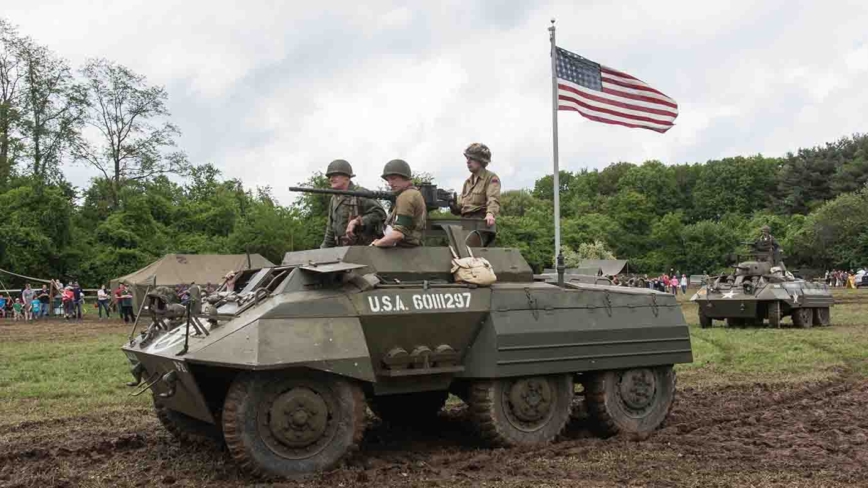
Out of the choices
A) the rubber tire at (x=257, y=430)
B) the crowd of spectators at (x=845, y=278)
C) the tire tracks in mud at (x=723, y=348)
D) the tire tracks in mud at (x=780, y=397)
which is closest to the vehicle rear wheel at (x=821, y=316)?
the tire tracks in mud at (x=723, y=348)

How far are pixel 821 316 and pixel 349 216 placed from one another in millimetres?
18575

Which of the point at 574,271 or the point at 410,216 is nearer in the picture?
the point at 410,216

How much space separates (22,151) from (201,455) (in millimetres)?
39443

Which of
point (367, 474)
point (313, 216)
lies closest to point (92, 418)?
point (367, 474)

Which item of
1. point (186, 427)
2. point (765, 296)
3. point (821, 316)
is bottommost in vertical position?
point (186, 427)

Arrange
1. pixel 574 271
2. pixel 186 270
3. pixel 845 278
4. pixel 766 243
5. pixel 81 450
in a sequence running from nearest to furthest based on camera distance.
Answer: pixel 81 450 → pixel 766 243 → pixel 186 270 → pixel 574 271 → pixel 845 278

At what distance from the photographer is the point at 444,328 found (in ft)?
26.7

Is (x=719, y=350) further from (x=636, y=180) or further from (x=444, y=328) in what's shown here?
(x=636, y=180)

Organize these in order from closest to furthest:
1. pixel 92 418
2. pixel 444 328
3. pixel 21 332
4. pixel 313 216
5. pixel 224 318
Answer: pixel 224 318
pixel 444 328
pixel 92 418
pixel 21 332
pixel 313 216

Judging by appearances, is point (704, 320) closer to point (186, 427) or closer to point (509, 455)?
point (509, 455)

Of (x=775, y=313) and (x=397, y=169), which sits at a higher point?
(x=397, y=169)

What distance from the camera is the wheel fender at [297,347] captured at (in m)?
6.86

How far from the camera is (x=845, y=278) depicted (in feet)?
199

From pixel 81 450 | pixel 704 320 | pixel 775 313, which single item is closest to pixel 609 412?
pixel 81 450
